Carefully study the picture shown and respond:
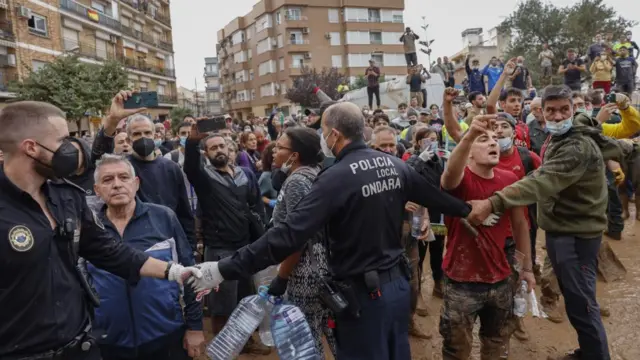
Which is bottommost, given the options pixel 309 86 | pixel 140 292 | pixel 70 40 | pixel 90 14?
pixel 140 292

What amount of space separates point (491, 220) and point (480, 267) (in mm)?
363

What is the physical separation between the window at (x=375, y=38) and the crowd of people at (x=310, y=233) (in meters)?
51.4

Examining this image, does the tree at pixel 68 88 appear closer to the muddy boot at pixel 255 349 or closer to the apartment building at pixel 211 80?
the muddy boot at pixel 255 349

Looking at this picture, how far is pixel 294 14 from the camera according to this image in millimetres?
50812

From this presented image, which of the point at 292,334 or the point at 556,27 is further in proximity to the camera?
the point at 556,27

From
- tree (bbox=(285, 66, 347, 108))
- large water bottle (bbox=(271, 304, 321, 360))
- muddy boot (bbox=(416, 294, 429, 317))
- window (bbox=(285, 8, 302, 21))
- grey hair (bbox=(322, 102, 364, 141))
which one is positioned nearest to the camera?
grey hair (bbox=(322, 102, 364, 141))

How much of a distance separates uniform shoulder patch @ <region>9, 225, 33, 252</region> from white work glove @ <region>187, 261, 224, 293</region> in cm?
89

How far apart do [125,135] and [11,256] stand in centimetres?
310

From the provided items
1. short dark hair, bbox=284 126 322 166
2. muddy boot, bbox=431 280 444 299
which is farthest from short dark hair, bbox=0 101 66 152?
muddy boot, bbox=431 280 444 299

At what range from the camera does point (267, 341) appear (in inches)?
171

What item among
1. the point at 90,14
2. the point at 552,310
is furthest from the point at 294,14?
the point at 552,310

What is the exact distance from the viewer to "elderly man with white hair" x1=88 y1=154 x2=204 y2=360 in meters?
2.85

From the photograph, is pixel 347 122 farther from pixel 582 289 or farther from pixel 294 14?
pixel 294 14

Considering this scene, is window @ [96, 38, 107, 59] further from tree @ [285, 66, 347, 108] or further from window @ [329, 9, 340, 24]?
window @ [329, 9, 340, 24]
